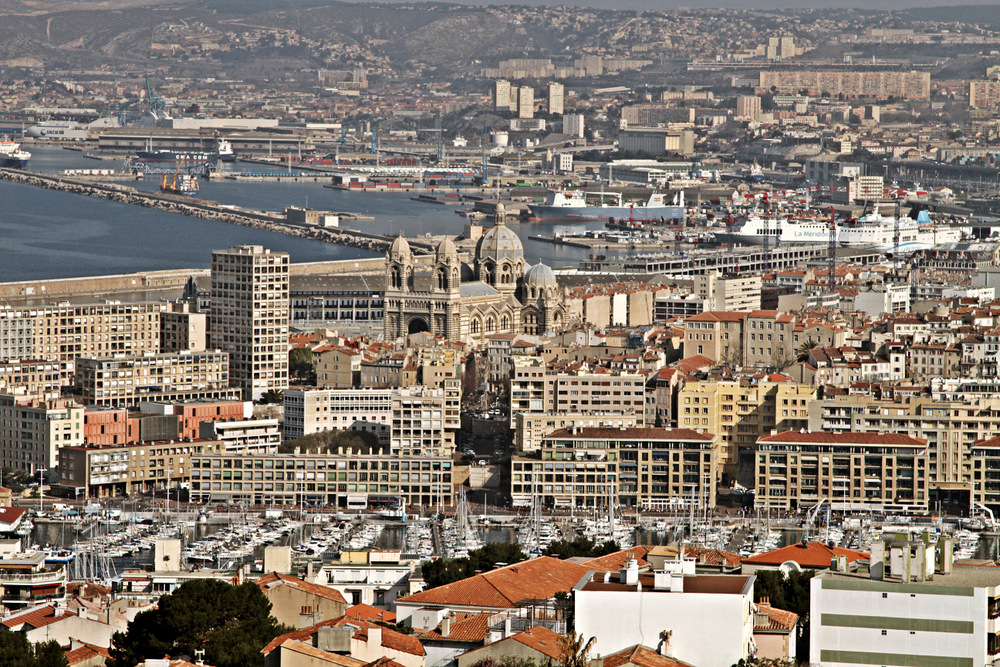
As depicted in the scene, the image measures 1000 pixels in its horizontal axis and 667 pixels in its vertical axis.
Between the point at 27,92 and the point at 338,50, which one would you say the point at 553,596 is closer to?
the point at 27,92

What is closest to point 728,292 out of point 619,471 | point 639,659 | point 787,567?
point 619,471

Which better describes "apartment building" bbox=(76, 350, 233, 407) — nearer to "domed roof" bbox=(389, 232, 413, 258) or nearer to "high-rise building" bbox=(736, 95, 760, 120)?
"domed roof" bbox=(389, 232, 413, 258)

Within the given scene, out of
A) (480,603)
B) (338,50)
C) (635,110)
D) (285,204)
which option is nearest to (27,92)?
(338,50)

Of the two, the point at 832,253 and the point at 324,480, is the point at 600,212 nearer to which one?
the point at 832,253

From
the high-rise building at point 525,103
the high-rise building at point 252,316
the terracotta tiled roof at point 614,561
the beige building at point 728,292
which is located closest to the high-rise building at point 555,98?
the high-rise building at point 525,103

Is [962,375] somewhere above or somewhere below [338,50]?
below

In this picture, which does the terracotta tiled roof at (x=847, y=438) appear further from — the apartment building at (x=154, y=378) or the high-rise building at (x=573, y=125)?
the high-rise building at (x=573, y=125)
